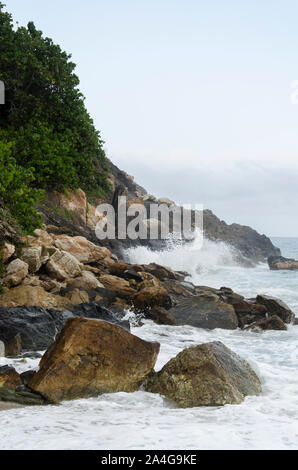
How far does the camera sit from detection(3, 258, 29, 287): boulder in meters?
9.62

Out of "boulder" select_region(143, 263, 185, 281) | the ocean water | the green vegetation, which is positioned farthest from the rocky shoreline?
the green vegetation

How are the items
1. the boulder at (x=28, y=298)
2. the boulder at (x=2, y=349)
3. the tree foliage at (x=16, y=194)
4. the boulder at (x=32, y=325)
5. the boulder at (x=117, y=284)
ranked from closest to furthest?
the boulder at (x=2, y=349)
the boulder at (x=32, y=325)
the boulder at (x=28, y=298)
the tree foliage at (x=16, y=194)
the boulder at (x=117, y=284)

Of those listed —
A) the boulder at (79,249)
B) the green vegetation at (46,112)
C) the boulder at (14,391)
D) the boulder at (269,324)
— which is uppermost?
the green vegetation at (46,112)

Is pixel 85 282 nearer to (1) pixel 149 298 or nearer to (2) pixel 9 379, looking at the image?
(1) pixel 149 298

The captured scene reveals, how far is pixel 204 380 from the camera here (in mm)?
5379

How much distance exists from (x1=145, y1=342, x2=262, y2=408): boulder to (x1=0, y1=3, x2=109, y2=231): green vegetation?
42.0 ft

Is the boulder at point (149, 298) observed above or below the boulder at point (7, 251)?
below

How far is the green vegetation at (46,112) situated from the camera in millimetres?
17547

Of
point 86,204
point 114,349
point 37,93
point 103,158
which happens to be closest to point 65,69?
point 37,93

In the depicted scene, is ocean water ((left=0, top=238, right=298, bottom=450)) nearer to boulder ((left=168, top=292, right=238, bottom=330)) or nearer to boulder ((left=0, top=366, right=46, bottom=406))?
boulder ((left=0, top=366, right=46, bottom=406))

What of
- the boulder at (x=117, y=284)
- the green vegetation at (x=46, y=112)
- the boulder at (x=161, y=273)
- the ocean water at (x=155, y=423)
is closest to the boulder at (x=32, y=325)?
the ocean water at (x=155, y=423)

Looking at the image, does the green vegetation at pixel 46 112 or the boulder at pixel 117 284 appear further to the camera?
the green vegetation at pixel 46 112

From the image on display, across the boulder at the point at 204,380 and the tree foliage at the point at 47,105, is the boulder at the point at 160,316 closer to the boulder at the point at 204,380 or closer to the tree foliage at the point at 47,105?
the boulder at the point at 204,380

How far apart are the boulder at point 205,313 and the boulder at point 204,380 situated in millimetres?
5161
